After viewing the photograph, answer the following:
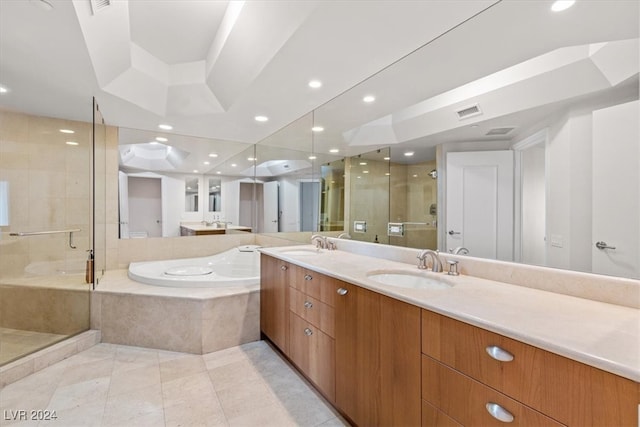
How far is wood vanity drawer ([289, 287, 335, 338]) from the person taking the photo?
1651 mm

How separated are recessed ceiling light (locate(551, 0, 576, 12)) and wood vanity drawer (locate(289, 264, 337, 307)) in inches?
66.6

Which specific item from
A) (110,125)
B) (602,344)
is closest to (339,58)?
(602,344)

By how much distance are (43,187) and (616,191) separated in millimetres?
4471

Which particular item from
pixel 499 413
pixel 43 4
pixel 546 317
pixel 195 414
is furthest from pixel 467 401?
pixel 43 4

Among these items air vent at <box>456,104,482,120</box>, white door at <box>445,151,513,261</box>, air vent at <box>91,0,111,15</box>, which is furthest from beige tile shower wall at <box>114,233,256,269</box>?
air vent at <box>456,104,482,120</box>

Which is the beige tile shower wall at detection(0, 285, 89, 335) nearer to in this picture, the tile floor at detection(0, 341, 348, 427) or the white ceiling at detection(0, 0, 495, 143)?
the tile floor at detection(0, 341, 348, 427)

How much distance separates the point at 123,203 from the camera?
136 inches

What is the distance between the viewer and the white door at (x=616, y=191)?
1.02 m

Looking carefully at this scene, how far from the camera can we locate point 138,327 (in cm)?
249

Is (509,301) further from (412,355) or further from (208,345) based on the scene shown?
(208,345)

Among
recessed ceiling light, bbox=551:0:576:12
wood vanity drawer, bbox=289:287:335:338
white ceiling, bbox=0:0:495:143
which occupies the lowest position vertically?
wood vanity drawer, bbox=289:287:335:338

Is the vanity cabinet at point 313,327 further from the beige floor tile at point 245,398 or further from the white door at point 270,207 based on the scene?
the white door at point 270,207

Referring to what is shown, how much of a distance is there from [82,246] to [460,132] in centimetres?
382

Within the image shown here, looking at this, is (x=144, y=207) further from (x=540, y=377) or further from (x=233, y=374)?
(x=540, y=377)
